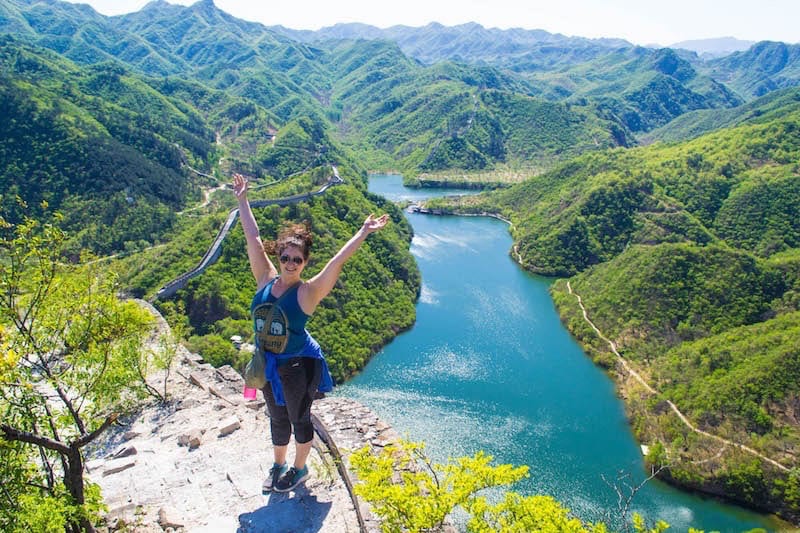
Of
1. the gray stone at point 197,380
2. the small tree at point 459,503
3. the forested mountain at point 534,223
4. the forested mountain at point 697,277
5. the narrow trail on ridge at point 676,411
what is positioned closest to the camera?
the small tree at point 459,503

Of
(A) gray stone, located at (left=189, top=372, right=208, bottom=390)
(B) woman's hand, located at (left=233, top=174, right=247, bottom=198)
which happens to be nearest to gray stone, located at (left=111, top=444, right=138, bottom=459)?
(A) gray stone, located at (left=189, top=372, right=208, bottom=390)

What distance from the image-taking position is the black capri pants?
660 centimetres

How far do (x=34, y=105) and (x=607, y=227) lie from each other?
2423 inches

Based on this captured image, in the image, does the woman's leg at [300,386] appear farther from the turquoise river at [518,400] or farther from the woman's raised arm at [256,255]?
the turquoise river at [518,400]

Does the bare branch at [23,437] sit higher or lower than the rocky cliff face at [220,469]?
higher

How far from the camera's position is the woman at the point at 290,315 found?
6.14 meters

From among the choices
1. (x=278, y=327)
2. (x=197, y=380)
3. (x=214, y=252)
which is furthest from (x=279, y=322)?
(x=214, y=252)

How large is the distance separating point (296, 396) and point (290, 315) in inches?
46.3

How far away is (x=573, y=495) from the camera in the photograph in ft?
78.6

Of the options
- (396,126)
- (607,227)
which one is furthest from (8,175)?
(396,126)

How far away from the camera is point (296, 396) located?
6742 millimetres

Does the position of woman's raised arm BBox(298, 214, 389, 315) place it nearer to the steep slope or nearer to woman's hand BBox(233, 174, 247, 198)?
woman's hand BBox(233, 174, 247, 198)

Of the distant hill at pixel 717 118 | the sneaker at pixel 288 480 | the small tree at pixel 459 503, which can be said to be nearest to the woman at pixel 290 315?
the sneaker at pixel 288 480

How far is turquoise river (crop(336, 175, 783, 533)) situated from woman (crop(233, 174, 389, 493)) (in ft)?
43.0
